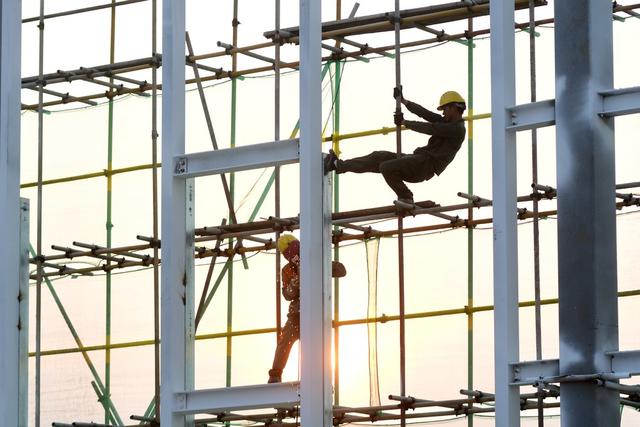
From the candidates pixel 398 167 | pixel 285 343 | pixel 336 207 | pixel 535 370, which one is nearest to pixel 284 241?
pixel 285 343

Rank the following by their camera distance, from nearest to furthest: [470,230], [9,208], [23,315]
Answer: [9,208] → [23,315] → [470,230]

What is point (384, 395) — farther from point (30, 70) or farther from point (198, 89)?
point (30, 70)

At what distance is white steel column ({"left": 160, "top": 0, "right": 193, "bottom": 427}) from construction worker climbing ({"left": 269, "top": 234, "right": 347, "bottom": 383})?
114 inches

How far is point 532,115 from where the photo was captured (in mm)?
10492

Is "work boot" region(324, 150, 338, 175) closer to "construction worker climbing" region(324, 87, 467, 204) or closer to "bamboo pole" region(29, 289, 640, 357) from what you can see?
"construction worker climbing" region(324, 87, 467, 204)

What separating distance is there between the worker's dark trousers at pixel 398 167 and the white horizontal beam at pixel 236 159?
2954 mm

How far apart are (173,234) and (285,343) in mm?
3812

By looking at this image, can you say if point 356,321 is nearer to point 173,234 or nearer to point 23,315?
point 23,315

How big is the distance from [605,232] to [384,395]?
6286 millimetres

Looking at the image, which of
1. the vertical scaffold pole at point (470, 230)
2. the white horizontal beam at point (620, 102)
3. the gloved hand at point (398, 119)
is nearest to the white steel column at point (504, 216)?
the white horizontal beam at point (620, 102)

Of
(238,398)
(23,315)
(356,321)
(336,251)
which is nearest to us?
(238,398)

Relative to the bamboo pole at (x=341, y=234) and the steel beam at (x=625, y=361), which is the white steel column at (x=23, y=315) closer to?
the bamboo pole at (x=341, y=234)

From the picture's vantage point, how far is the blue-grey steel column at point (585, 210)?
33.0 ft

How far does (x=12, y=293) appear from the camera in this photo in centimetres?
1210
